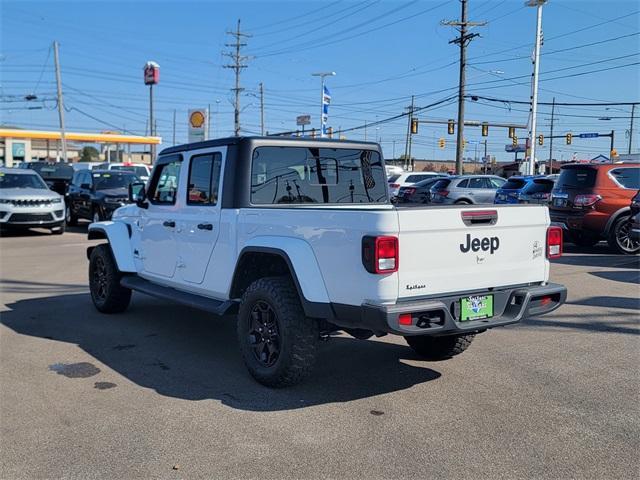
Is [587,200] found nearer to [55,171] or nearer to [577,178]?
[577,178]

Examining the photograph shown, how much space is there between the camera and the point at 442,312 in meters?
4.27

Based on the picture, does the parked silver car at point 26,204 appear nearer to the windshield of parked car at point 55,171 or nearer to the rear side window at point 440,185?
the windshield of parked car at point 55,171

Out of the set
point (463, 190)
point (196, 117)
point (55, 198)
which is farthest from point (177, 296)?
point (196, 117)

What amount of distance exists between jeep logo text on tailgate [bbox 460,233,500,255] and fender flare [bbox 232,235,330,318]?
103 centimetres

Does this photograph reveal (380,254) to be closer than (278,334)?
Yes

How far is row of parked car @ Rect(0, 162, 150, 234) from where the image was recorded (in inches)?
643

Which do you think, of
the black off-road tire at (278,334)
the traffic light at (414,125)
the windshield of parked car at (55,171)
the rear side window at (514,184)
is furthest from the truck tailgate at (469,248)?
the traffic light at (414,125)

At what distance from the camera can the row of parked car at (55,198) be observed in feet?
53.6

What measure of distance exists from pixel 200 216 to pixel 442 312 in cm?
255

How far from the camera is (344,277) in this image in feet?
14.1

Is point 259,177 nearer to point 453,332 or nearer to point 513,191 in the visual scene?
point 453,332

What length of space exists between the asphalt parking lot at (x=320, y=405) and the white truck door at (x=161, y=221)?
0.75 meters

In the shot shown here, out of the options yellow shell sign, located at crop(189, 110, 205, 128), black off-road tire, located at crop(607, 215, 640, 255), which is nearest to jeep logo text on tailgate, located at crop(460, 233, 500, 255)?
black off-road tire, located at crop(607, 215, 640, 255)

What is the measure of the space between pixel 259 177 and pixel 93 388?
7.13ft
